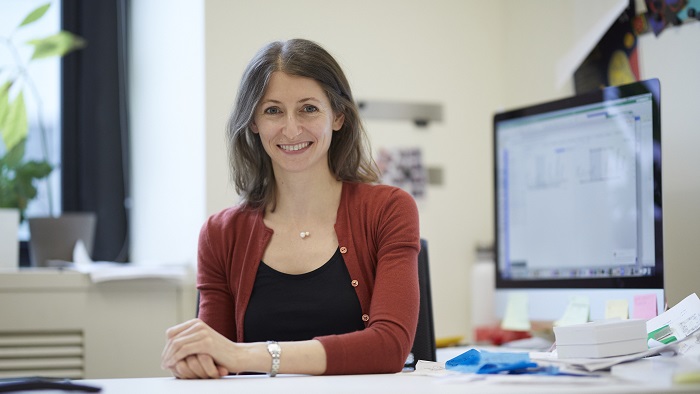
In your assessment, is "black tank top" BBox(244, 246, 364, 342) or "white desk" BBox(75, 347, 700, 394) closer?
"white desk" BBox(75, 347, 700, 394)

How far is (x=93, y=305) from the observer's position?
2.37 m

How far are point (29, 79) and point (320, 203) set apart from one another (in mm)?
1621

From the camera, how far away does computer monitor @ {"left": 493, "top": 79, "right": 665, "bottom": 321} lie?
1.97m

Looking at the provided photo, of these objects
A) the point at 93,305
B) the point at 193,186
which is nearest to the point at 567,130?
the point at 193,186

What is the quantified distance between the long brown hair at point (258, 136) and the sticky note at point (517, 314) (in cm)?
67

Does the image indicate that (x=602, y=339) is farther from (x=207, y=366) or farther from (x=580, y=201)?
(x=580, y=201)

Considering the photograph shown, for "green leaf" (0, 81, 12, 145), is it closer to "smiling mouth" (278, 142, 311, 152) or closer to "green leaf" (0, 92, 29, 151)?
"green leaf" (0, 92, 29, 151)

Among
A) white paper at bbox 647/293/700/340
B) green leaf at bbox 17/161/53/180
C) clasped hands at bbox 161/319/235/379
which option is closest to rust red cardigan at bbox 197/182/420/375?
clasped hands at bbox 161/319/235/379

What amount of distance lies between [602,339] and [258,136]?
0.86 m

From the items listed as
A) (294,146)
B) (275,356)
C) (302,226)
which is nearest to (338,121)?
(294,146)

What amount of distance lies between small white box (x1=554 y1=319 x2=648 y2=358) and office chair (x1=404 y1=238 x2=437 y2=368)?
1.29 feet

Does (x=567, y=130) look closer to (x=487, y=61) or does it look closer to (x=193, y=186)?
(x=487, y=61)

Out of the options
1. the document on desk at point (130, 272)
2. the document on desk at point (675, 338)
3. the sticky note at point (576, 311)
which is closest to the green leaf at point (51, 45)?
the document on desk at point (130, 272)

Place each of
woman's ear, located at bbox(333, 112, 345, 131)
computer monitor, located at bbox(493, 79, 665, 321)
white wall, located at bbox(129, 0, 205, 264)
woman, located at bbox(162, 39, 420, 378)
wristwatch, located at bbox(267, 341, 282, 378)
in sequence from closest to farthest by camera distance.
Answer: wristwatch, located at bbox(267, 341, 282, 378) → woman, located at bbox(162, 39, 420, 378) → woman's ear, located at bbox(333, 112, 345, 131) → computer monitor, located at bbox(493, 79, 665, 321) → white wall, located at bbox(129, 0, 205, 264)
